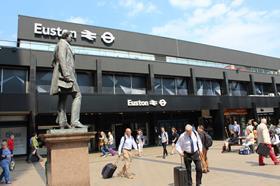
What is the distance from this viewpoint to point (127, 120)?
94.9 ft

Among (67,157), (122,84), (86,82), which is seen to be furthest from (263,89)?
(67,157)

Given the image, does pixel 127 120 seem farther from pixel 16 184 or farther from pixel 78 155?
pixel 78 155

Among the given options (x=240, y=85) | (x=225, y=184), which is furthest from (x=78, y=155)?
(x=240, y=85)

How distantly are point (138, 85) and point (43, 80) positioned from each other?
29.4 ft

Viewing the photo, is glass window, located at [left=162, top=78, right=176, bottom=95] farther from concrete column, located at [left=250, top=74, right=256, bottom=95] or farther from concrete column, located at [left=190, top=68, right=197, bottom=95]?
concrete column, located at [left=250, top=74, right=256, bottom=95]

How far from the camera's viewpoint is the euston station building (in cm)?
2297

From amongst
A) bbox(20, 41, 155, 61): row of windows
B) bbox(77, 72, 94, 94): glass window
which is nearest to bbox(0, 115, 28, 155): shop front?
bbox(77, 72, 94, 94): glass window

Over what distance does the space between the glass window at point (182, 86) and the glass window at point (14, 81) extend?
15.2m

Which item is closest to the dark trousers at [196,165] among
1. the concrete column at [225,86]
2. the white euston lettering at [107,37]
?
the white euston lettering at [107,37]

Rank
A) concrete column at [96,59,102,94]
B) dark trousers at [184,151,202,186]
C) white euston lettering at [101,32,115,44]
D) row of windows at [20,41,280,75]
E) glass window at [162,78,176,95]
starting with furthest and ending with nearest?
glass window at [162,78,176,95], white euston lettering at [101,32,115,44], concrete column at [96,59,102,94], row of windows at [20,41,280,75], dark trousers at [184,151,202,186]

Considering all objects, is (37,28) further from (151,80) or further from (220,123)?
(220,123)

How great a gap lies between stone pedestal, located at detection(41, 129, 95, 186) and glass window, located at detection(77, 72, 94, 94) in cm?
1940

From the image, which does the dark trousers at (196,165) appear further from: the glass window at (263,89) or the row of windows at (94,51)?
the glass window at (263,89)

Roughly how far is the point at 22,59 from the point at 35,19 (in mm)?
5262
